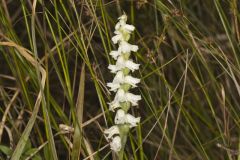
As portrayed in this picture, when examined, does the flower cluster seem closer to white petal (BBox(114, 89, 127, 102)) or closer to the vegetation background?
white petal (BBox(114, 89, 127, 102))

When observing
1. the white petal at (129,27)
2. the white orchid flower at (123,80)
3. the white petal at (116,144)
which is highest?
the white petal at (129,27)

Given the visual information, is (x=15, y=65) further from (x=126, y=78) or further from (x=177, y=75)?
(x=177, y=75)

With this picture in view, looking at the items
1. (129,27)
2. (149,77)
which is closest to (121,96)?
(129,27)

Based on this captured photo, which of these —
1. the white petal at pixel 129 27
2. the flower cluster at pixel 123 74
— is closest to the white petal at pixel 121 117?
the flower cluster at pixel 123 74

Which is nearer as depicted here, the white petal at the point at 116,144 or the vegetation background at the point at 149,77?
the white petal at the point at 116,144

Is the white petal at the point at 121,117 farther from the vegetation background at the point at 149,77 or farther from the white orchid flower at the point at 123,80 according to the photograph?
the vegetation background at the point at 149,77

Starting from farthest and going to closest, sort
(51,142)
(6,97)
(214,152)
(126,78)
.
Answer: (214,152) < (6,97) < (51,142) < (126,78)

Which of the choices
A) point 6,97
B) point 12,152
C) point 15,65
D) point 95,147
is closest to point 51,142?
point 12,152

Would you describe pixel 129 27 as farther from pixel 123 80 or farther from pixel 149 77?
pixel 149 77
